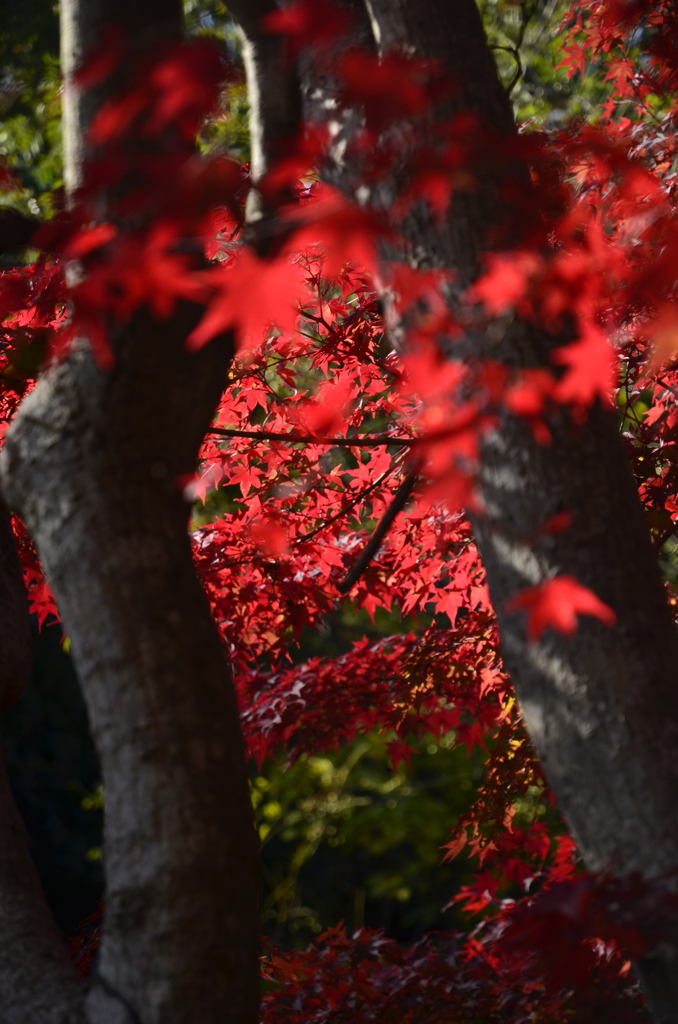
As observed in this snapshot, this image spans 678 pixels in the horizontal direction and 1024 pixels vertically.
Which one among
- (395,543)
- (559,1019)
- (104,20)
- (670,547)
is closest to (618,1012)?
(559,1019)

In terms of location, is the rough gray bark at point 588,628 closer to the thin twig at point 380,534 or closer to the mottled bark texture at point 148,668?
the thin twig at point 380,534

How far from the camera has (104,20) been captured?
1.75 m

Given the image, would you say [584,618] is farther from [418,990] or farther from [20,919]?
[418,990]

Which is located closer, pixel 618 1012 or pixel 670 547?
pixel 618 1012

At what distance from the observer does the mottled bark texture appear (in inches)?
60.1

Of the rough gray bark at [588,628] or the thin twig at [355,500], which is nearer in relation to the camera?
the rough gray bark at [588,628]

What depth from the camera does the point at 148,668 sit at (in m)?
1.56

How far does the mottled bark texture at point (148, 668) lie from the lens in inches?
60.1

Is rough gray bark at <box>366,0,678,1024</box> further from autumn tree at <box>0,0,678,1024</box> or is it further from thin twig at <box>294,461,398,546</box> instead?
thin twig at <box>294,461,398,546</box>

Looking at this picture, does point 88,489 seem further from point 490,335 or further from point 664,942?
point 664,942

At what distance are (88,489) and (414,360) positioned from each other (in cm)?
64

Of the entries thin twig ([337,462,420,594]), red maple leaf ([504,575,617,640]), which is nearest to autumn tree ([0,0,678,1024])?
red maple leaf ([504,575,617,640])

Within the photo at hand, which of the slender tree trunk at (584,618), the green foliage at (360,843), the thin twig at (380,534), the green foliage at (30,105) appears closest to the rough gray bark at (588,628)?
the slender tree trunk at (584,618)

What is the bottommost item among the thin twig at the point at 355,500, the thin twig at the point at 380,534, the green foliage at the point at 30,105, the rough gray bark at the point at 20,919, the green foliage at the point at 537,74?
the rough gray bark at the point at 20,919
